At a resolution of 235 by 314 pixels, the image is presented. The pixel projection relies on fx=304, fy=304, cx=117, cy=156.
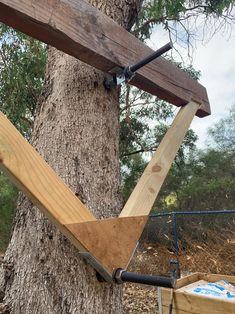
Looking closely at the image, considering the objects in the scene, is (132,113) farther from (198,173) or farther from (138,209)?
(138,209)

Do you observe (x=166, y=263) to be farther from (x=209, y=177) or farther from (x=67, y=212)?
(x=209, y=177)

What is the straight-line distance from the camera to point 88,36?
2.89ft

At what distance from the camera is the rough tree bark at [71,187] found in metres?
0.72

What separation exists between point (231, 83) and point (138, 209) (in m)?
10.4

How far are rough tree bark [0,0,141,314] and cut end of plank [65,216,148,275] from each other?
0.23 feet

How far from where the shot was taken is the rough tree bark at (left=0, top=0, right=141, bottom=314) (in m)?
0.72

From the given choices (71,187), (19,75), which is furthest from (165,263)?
(71,187)

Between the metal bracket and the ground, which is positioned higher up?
the metal bracket

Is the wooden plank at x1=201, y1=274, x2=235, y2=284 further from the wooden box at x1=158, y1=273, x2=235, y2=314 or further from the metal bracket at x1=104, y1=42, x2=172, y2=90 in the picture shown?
the metal bracket at x1=104, y1=42, x2=172, y2=90

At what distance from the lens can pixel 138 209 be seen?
849mm

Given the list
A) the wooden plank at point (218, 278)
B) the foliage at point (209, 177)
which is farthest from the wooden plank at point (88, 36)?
the foliage at point (209, 177)

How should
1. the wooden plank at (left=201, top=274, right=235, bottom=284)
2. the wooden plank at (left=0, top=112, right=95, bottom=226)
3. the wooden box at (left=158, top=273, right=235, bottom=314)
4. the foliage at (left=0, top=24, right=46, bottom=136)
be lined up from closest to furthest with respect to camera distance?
the wooden plank at (left=0, top=112, right=95, bottom=226) < the wooden box at (left=158, top=273, right=235, bottom=314) < the wooden plank at (left=201, top=274, right=235, bottom=284) < the foliage at (left=0, top=24, right=46, bottom=136)

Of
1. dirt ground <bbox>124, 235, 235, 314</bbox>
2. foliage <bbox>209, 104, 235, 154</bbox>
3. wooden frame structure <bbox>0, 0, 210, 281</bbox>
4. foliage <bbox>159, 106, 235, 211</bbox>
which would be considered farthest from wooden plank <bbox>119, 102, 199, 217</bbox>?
foliage <bbox>209, 104, 235, 154</bbox>

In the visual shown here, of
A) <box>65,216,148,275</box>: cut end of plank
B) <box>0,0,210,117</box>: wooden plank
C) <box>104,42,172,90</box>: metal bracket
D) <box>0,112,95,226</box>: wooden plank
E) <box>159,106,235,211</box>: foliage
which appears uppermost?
<box>0,0,210,117</box>: wooden plank
